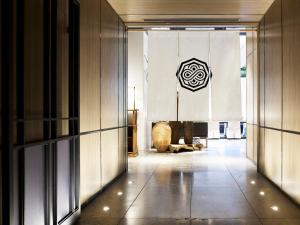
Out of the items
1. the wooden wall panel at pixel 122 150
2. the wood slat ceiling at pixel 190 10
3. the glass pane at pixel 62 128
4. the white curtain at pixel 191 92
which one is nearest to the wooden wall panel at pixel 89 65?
the glass pane at pixel 62 128

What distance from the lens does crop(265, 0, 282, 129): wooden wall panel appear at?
21.6ft

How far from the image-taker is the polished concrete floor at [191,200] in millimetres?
4820

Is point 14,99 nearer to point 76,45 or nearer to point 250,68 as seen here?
point 76,45

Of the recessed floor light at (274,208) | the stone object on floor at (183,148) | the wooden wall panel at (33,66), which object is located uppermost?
the wooden wall panel at (33,66)

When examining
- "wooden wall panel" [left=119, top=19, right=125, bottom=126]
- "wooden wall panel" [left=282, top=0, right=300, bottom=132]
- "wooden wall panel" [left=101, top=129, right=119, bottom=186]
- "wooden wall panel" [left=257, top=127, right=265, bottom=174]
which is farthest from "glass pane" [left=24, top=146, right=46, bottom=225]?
"wooden wall panel" [left=257, top=127, right=265, bottom=174]

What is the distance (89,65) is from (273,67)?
3.27 m

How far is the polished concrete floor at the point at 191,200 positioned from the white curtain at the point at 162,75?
2.81m

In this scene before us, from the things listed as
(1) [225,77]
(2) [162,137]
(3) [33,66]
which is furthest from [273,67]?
(2) [162,137]

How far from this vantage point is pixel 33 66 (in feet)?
11.4

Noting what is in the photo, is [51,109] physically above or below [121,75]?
below

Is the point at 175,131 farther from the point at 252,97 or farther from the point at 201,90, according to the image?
the point at 252,97

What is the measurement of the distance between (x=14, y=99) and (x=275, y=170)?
16.9 ft

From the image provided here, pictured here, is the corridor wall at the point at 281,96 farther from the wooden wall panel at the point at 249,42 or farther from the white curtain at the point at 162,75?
the white curtain at the point at 162,75

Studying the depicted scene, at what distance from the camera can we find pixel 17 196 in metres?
3.15
